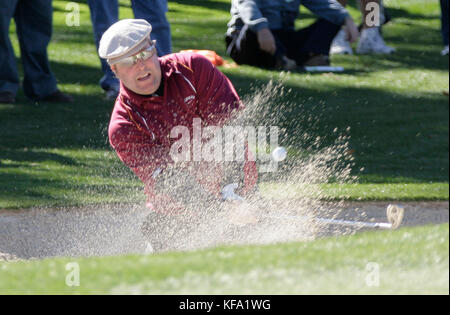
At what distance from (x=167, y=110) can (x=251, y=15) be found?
13.6ft

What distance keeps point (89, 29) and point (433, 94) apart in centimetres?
581

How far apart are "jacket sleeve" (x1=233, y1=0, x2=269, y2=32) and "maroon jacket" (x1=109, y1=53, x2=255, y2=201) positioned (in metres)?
3.75

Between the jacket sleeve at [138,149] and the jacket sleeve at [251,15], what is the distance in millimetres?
3954

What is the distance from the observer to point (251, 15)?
9.02 metres

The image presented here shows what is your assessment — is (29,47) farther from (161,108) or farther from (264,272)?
(264,272)

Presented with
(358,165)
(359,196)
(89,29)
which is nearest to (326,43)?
(358,165)

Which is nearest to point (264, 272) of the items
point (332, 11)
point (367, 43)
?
point (332, 11)

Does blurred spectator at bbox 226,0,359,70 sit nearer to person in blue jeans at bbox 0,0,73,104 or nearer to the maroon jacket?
person in blue jeans at bbox 0,0,73,104

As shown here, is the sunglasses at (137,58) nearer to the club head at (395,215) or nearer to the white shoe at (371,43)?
the club head at (395,215)

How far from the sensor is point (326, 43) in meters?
10.2

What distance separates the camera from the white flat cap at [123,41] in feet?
15.9
